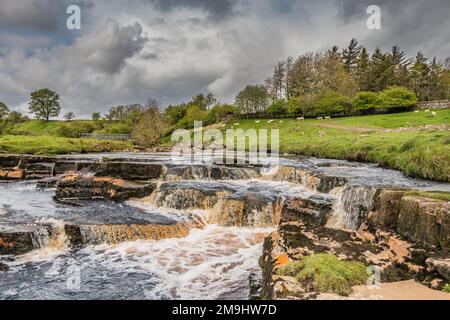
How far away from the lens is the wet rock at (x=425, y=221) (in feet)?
A: 24.7

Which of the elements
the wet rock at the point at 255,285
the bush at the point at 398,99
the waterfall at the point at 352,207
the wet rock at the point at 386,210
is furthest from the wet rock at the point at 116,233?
the bush at the point at 398,99

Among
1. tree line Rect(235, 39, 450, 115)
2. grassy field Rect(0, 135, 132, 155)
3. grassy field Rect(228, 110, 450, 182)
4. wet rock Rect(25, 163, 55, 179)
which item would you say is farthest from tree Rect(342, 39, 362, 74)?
wet rock Rect(25, 163, 55, 179)

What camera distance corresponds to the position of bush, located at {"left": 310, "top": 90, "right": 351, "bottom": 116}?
58.4 metres

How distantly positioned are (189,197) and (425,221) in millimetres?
10731

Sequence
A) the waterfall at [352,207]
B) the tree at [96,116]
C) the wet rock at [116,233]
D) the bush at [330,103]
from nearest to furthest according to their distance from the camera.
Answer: the wet rock at [116,233] → the waterfall at [352,207] → the bush at [330,103] → the tree at [96,116]

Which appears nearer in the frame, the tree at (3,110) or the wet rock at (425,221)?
the wet rock at (425,221)

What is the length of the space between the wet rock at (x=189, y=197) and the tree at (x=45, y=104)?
363ft

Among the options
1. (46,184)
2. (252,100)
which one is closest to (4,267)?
(46,184)

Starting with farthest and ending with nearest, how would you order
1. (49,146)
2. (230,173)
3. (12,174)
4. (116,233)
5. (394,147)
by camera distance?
(49,146) < (12,174) < (394,147) < (230,173) < (116,233)

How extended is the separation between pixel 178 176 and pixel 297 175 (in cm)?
803

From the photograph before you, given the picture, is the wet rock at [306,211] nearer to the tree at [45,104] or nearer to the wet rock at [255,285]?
the wet rock at [255,285]

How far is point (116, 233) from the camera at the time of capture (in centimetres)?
1193

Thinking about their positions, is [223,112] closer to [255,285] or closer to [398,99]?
[398,99]
